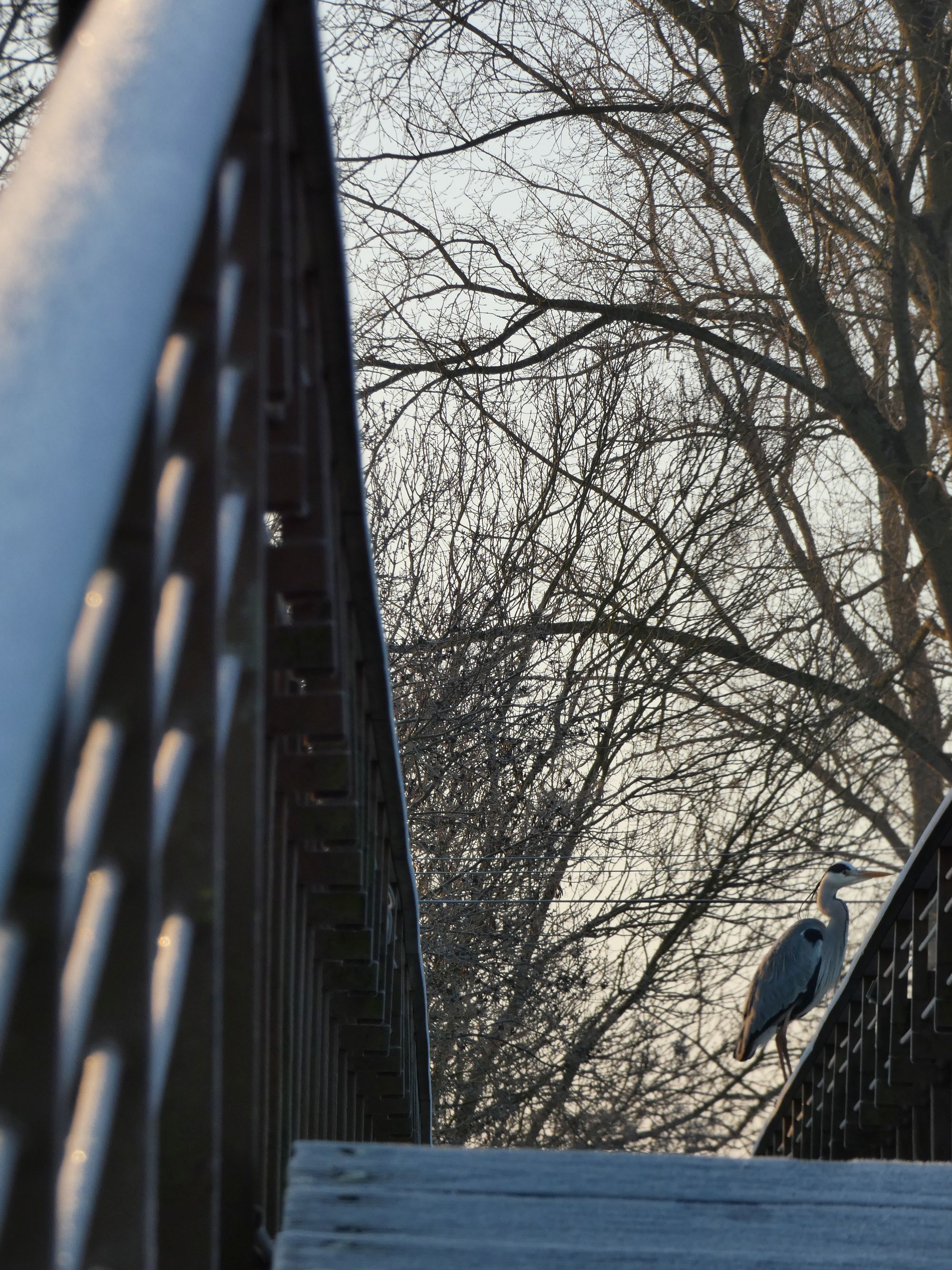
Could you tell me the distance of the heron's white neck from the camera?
28.3 feet

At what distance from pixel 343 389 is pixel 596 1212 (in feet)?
3.19

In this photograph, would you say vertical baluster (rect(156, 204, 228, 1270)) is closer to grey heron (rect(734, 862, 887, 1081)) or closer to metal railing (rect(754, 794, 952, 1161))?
metal railing (rect(754, 794, 952, 1161))

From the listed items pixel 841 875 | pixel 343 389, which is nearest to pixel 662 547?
pixel 841 875

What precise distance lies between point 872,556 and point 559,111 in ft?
16.6

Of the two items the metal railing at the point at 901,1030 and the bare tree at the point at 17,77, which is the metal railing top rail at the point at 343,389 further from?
the bare tree at the point at 17,77

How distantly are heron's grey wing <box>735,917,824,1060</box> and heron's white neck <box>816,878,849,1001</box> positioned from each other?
2.2 inches

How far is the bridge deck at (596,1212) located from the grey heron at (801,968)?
703 cm

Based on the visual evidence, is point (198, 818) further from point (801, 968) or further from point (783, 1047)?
point (783, 1047)

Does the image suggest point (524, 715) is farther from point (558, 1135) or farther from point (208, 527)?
point (208, 527)

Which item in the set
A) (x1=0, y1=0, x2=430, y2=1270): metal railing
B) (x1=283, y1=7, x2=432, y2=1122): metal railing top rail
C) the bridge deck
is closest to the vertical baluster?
(x1=0, y1=0, x2=430, y2=1270): metal railing

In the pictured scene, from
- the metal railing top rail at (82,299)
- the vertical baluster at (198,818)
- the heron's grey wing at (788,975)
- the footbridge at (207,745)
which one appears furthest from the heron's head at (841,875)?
the metal railing top rail at (82,299)

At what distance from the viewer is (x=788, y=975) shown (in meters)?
8.54

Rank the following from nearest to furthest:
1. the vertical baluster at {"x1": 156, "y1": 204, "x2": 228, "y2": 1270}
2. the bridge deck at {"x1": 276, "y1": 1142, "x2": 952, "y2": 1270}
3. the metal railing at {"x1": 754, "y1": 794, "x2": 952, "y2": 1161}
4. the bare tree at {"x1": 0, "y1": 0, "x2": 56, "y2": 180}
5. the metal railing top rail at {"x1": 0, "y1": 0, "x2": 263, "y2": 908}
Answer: the metal railing top rail at {"x1": 0, "y1": 0, "x2": 263, "y2": 908}, the vertical baluster at {"x1": 156, "y1": 204, "x2": 228, "y2": 1270}, the bridge deck at {"x1": 276, "y1": 1142, "x2": 952, "y2": 1270}, the metal railing at {"x1": 754, "y1": 794, "x2": 952, "y2": 1161}, the bare tree at {"x1": 0, "y1": 0, "x2": 56, "y2": 180}

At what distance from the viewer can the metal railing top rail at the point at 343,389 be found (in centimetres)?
146
